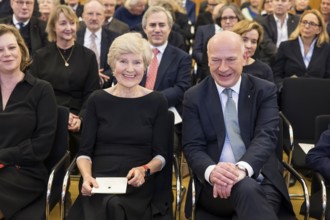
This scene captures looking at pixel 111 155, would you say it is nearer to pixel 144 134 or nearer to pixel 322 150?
pixel 144 134

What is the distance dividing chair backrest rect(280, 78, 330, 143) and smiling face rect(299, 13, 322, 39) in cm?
121

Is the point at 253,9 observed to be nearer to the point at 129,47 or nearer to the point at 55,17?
the point at 55,17

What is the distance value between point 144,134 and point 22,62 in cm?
94

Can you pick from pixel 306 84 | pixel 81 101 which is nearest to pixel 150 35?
pixel 81 101

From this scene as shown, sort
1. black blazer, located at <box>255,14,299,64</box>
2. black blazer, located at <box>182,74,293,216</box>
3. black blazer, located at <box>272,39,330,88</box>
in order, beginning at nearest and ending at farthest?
1. black blazer, located at <box>182,74,293,216</box>
2. black blazer, located at <box>272,39,330,88</box>
3. black blazer, located at <box>255,14,299,64</box>

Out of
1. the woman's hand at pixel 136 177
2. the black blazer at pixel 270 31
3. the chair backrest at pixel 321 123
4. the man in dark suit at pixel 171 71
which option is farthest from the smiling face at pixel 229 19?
the woman's hand at pixel 136 177

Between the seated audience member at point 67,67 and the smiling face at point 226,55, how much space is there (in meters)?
1.58

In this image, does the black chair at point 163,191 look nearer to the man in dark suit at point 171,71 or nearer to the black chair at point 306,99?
the man in dark suit at point 171,71

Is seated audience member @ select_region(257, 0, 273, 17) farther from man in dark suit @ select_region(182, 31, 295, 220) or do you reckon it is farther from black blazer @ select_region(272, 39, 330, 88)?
man in dark suit @ select_region(182, 31, 295, 220)

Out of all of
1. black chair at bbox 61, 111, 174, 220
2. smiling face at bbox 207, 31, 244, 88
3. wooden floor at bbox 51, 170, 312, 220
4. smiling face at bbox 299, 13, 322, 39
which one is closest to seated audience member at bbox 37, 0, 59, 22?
wooden floor at bbox 51, 170, 312, 220

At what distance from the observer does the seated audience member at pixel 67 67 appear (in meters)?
4.39

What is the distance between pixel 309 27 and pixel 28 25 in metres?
2.85

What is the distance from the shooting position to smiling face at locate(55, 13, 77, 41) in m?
4.47

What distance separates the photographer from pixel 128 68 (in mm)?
3152
